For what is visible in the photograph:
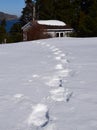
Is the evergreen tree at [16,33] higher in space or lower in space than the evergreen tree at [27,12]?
lower

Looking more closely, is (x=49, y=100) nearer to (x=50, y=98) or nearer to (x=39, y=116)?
(x=50, y=98)

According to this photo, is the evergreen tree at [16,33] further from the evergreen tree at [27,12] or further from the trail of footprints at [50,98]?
the trail of footprints at [50,98]

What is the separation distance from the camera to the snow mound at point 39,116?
11.9ft

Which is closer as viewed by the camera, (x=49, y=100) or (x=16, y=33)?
(x=49, y=100)

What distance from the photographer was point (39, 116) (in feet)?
12.6

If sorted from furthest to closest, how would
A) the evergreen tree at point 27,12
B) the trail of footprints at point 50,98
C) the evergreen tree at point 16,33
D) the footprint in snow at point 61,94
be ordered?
the evergreen tree at point 27,12
the evergreen tree at point 16,33
the footprint in snow at point 61,94
the trail of footprints at point 50,98

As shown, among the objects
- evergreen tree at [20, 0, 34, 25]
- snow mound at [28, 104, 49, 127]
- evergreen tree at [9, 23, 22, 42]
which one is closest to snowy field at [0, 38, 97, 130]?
snow mound at [28, 104, 49, 127]

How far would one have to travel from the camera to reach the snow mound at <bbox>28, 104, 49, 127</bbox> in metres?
3.64

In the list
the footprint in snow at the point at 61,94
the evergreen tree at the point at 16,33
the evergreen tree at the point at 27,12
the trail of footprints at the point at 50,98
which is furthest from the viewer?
the evergreen tree at the point at 27,12

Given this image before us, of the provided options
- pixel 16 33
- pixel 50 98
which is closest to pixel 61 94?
pixel 50 98

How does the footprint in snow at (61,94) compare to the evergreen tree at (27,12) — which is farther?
the evergreen tree at (27,12)

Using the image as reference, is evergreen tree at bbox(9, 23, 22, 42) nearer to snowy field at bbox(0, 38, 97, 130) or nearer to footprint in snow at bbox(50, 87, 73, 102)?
snowy field at bbox(0, 38, 97, 130)

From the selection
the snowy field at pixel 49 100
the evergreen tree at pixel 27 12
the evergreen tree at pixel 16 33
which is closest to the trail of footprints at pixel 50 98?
the snowy field at pixel 49 100

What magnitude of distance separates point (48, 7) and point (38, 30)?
14.4m
